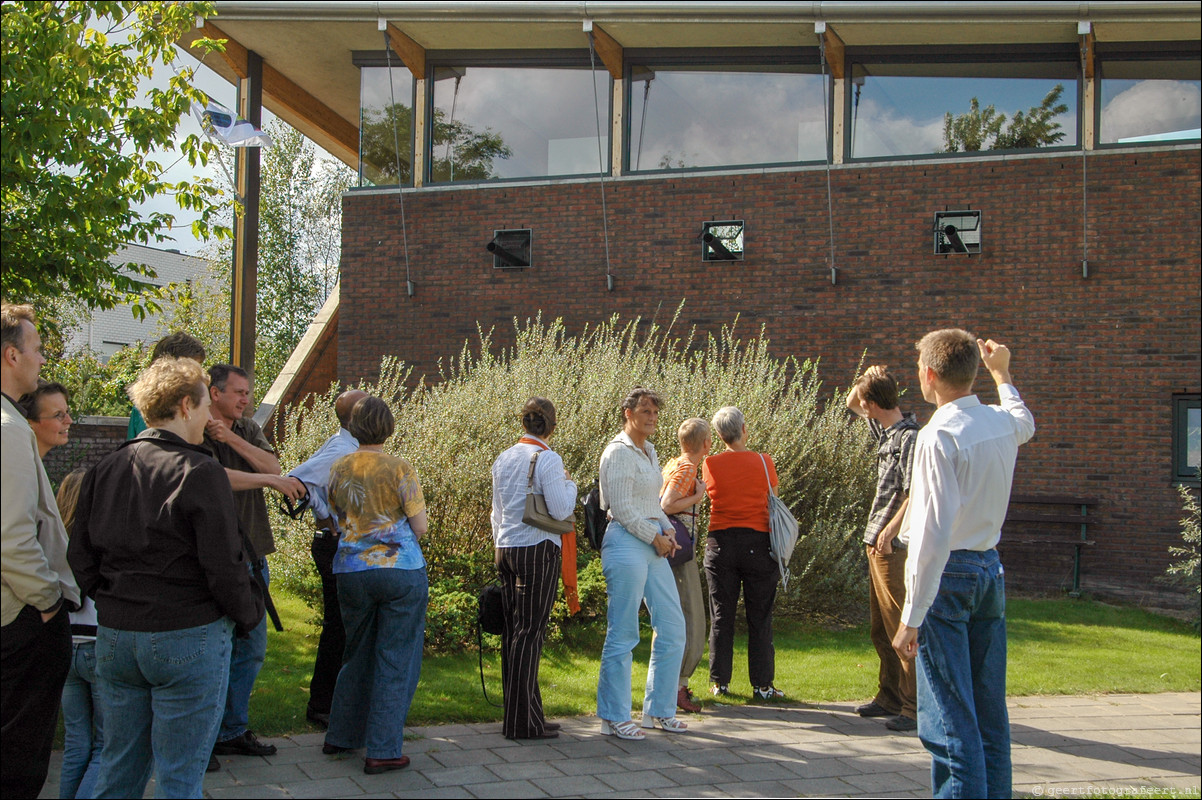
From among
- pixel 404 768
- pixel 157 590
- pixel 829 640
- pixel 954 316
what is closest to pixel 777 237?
pixel 954 316

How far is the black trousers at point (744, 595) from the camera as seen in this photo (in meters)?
6.75

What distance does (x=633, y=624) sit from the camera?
5707 mm

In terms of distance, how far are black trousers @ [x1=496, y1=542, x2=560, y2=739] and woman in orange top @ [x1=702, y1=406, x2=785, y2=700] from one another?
1.58m

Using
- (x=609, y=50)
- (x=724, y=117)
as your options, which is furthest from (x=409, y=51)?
(x=724, y=117)

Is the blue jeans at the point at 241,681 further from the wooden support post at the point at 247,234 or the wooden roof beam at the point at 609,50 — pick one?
the wooden support post at the point at 247,234

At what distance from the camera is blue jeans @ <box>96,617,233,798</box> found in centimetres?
354

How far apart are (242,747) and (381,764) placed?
0.80 m

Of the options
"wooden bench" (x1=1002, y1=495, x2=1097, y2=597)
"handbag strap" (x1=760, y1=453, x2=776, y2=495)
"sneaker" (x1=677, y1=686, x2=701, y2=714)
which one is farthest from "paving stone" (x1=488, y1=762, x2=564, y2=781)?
"wooden bench" (x1=1002, y1=495, x2=1097, y2=597)

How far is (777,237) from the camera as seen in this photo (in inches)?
532

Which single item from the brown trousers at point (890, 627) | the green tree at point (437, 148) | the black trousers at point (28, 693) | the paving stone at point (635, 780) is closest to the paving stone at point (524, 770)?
the paving stone at point (635, 780)

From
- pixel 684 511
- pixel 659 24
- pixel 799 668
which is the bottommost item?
pixel 799 668

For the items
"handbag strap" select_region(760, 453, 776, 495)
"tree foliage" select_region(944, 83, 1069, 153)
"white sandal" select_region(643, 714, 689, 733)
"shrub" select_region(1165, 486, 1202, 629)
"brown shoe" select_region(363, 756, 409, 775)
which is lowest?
"white sandal" select_region(643, 714, 689, 733)

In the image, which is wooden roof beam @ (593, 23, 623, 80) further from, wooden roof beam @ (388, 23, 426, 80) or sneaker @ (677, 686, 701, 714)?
sneaker @ (677, 686, 701, 714)

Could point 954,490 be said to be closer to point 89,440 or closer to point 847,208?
point 847,208
